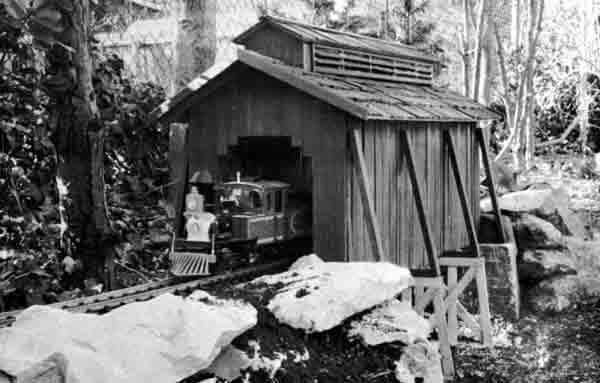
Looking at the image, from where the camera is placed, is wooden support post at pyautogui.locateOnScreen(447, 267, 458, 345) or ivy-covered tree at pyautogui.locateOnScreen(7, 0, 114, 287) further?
wooden support post at pyautogui.locateOnScreen(447, 267, 458, 345)

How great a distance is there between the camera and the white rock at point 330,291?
269 inches

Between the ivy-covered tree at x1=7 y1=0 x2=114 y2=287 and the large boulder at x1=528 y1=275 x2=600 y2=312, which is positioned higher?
the ivy-covered tree at x1=7 y1=0 x2=114 y2=287

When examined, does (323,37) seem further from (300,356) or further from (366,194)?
(300,356)

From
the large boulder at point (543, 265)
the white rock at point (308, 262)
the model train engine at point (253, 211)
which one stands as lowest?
the large boulder at point (543, 265)

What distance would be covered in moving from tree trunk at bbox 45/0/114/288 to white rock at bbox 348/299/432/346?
3230mm

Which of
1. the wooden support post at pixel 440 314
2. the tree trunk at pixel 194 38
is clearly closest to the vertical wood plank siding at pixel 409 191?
the wooden support post at pixel 440 314

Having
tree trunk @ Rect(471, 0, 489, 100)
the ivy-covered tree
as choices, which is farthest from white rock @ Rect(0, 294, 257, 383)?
tree trunk @ Rect(471, 0, 489, 100)

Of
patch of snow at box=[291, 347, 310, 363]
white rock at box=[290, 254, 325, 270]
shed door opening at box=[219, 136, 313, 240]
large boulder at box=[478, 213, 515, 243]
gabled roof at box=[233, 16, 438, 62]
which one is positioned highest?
gabled roof at box=[233, 16, 438, 62]

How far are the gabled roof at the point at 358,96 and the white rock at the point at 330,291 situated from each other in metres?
1.71

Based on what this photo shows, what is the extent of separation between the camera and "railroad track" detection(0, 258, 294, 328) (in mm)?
6660

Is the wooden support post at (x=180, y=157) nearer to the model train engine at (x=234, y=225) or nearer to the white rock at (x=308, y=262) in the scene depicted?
the model train engine at (x=234, y=225)

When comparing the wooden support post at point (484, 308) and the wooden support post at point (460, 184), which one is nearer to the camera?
the wooden support post at point (460, 184)

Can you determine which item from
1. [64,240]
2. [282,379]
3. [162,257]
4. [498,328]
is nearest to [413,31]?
[498,328]

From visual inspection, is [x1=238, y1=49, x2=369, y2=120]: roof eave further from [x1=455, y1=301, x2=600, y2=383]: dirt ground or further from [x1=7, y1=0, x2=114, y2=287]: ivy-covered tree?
[x1=455, y1=301, x2=600, y2=383]: dirt ground
